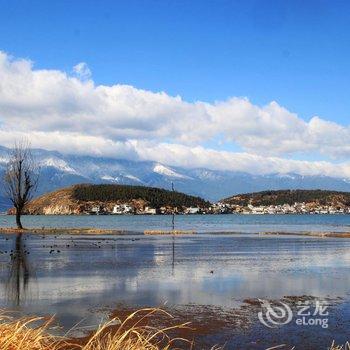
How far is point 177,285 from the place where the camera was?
25281mm

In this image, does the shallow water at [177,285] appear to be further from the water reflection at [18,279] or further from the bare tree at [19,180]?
the bare tree at [19,180]

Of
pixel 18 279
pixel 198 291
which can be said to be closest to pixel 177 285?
pixel 198 291

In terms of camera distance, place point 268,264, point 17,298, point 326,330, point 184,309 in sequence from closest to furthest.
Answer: point 326,330
point 184,309
point 17,298
point 268,264

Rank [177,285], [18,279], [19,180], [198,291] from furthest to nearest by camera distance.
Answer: [19,180] → [18,279] → [177,285] → [198,291]

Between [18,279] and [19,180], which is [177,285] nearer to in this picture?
[18,279]

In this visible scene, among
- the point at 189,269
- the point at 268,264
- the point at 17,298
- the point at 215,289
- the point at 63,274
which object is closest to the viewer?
the point at 17,298

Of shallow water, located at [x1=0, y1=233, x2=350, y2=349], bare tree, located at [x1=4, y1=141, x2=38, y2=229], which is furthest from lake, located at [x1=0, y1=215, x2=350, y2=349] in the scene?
bare tree, located at [x1=4, y1=141, x2=38, y2=229]

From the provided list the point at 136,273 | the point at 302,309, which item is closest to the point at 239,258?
the point at 136,273

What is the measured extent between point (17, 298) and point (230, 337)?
986cm

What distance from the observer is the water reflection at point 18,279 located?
854 inches

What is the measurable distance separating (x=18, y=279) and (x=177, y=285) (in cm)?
833

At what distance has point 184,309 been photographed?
1931cm

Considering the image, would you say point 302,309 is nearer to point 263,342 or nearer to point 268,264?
point 263,342

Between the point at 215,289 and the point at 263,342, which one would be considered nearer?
the point at 263,342
